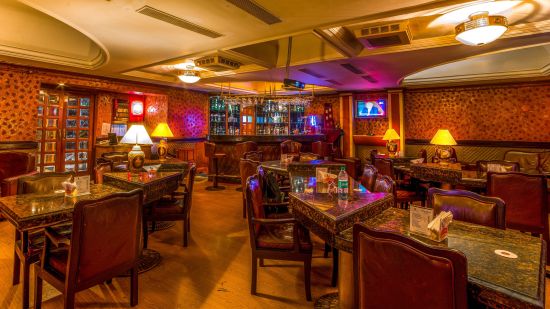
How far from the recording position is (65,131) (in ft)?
22.9

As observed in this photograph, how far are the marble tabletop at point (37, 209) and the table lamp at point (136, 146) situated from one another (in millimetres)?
887

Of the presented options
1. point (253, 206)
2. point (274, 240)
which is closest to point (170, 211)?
point (253, 206)

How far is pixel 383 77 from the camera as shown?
6.77m

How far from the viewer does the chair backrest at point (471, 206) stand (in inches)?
71.5

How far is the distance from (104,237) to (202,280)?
113 centimetres

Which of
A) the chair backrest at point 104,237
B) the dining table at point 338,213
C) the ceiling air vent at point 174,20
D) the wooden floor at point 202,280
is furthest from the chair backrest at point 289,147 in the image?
the chair backrest at point 104,237

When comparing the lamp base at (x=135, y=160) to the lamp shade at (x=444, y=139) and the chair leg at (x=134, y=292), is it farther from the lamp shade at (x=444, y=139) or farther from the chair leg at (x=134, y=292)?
the lamp shade at (x=444, y=139)

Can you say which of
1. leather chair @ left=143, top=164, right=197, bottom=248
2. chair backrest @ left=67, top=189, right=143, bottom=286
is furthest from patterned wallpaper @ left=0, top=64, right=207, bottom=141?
chair backrest @ left=67, top=189, right=143, bottom=286

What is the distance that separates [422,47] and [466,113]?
4.74m

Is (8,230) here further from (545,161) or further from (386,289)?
(545,161)

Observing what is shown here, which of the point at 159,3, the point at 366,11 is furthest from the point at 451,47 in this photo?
the point at 159,3

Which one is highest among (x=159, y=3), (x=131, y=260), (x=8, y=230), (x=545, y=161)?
(x=159, y=3)

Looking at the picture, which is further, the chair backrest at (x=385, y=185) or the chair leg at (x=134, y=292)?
the chair backrest at (x=385, y=185)

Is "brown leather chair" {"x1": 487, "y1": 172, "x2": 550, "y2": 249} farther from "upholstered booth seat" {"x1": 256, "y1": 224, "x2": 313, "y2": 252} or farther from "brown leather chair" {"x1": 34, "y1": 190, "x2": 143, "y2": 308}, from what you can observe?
"brown leather chair" {"x1": 34, "y1": 190, "x2": 143, "y2": 308}
